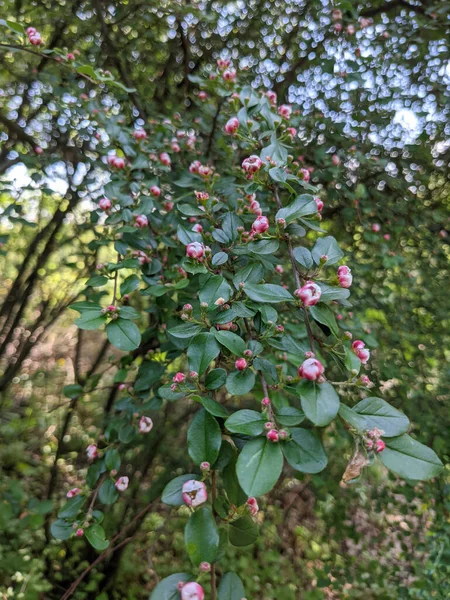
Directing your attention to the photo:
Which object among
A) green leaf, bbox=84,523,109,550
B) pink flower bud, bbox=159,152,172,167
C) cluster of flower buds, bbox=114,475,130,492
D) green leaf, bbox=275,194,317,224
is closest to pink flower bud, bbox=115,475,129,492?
cluster of flower buds, bbox=114,475,130,492

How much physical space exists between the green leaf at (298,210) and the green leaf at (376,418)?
28 cm

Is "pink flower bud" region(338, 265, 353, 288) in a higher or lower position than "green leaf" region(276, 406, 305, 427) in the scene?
higher

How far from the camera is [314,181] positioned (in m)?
1.49

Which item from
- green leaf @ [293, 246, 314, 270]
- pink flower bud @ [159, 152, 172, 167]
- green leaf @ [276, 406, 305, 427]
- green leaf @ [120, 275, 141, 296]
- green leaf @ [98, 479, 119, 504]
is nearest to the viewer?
green leaf @ [276, 406, 305, 427]

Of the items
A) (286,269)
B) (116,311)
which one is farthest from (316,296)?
(286,269)

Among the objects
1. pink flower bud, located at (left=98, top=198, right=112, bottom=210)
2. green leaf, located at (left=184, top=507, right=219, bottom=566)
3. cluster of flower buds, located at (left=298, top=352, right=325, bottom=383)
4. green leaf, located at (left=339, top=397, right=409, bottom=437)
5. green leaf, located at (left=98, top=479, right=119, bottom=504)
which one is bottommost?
green leaf, located at (left=98, top=479, right=119, bottom=504)

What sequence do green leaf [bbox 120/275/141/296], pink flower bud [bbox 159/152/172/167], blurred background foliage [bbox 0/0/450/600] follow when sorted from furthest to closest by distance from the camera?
blurred background foliage [bbox 0/0/450/600] < pink flower bud [bbox 159/152/172/167] < green leaf [bbox 120/275/141/296]

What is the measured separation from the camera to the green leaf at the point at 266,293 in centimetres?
58

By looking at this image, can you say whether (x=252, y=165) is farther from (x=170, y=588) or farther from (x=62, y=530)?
(x=62, y=530)

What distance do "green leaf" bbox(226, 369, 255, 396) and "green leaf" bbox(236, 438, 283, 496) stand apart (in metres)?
0.07

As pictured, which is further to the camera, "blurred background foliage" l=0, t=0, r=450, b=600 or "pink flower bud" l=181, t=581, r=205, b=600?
"blurred background foliage" l=0, t=0, r=450, b=600

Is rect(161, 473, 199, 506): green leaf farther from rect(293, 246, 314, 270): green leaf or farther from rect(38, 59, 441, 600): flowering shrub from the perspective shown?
rect(293, 246, 314, 270): green leaf

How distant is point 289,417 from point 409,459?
152 mm

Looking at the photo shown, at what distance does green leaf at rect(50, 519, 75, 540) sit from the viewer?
81cm
